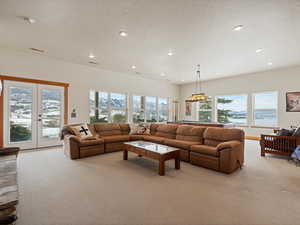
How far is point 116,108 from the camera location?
7180 millimetres

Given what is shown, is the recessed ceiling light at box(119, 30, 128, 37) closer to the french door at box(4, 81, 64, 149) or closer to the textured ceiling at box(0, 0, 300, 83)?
the textured ceiling at box(0, 0, 300, 83)

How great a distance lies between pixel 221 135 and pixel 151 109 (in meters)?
5.21

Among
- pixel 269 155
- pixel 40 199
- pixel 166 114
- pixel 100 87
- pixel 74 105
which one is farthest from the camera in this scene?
pixel 166 114

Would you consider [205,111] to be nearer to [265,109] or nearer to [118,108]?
[265,109]

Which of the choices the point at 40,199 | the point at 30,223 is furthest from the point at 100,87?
the point at 30,223

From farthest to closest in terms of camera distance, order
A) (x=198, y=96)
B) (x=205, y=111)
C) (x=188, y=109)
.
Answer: (x=188, y=109), (x=205, y=111), (x=198, y=96)

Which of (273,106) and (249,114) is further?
(249,114)

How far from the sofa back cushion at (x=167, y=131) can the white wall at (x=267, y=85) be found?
4.48 metres

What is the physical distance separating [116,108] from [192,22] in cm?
502

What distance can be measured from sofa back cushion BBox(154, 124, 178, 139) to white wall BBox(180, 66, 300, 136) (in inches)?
176

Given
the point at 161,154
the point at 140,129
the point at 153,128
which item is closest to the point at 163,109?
the point at 153,128

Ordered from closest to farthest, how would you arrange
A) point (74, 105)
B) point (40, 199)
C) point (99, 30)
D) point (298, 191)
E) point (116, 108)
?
point (40, 199) < point (298, 191) < point (99, 30) < point (74, 105) < point (116, 108)

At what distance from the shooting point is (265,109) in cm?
687

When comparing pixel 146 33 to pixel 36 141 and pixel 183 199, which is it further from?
pixel 36 141
